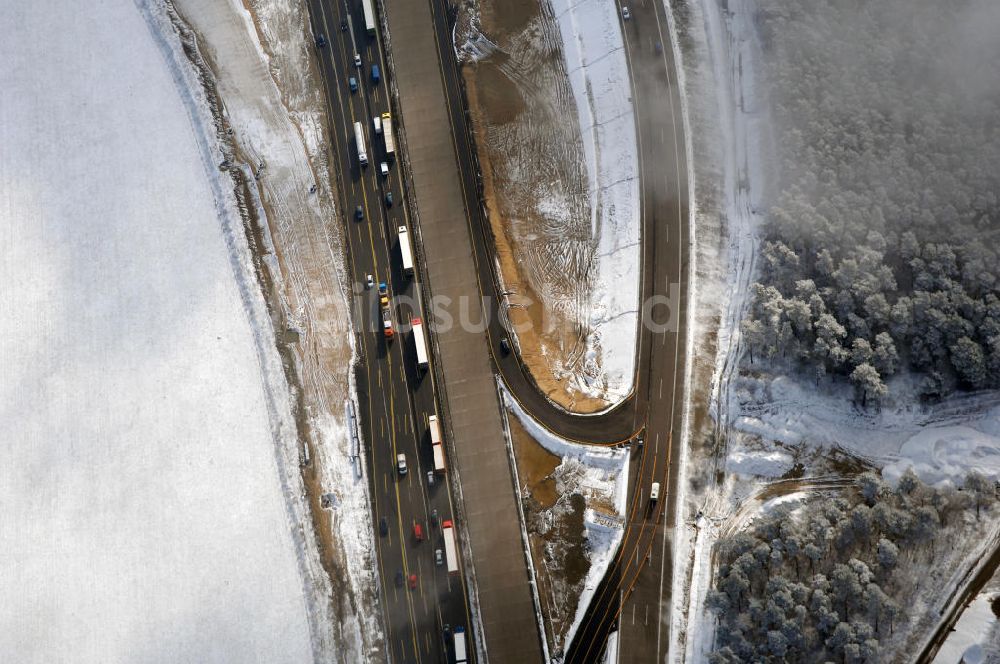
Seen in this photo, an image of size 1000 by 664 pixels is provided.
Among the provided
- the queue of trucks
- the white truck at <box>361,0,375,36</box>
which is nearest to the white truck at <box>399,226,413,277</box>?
the queue of trucks

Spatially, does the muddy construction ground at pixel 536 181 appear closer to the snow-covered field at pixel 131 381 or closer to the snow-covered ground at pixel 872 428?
the snow-covered ground at pixel 872 428

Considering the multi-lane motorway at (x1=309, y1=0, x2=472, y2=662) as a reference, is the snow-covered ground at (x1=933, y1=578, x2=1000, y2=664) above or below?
below

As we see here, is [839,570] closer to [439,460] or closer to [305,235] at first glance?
[439,460]

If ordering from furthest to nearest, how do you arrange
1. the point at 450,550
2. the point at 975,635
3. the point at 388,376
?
the point at 388,376
the point at 450,550
the point at 975,635

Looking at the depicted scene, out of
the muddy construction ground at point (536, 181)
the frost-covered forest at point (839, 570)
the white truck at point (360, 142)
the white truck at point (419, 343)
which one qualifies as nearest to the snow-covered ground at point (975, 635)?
the frost-covered forest at point (839, 570)

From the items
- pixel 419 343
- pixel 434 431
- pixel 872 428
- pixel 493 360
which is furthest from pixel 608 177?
pixel 872 428

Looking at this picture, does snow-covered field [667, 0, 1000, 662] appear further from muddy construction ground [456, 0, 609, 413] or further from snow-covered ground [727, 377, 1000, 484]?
muddy construction ground [456, 0, 609, 413]

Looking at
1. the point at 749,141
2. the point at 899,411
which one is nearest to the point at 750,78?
the point at 749,141
